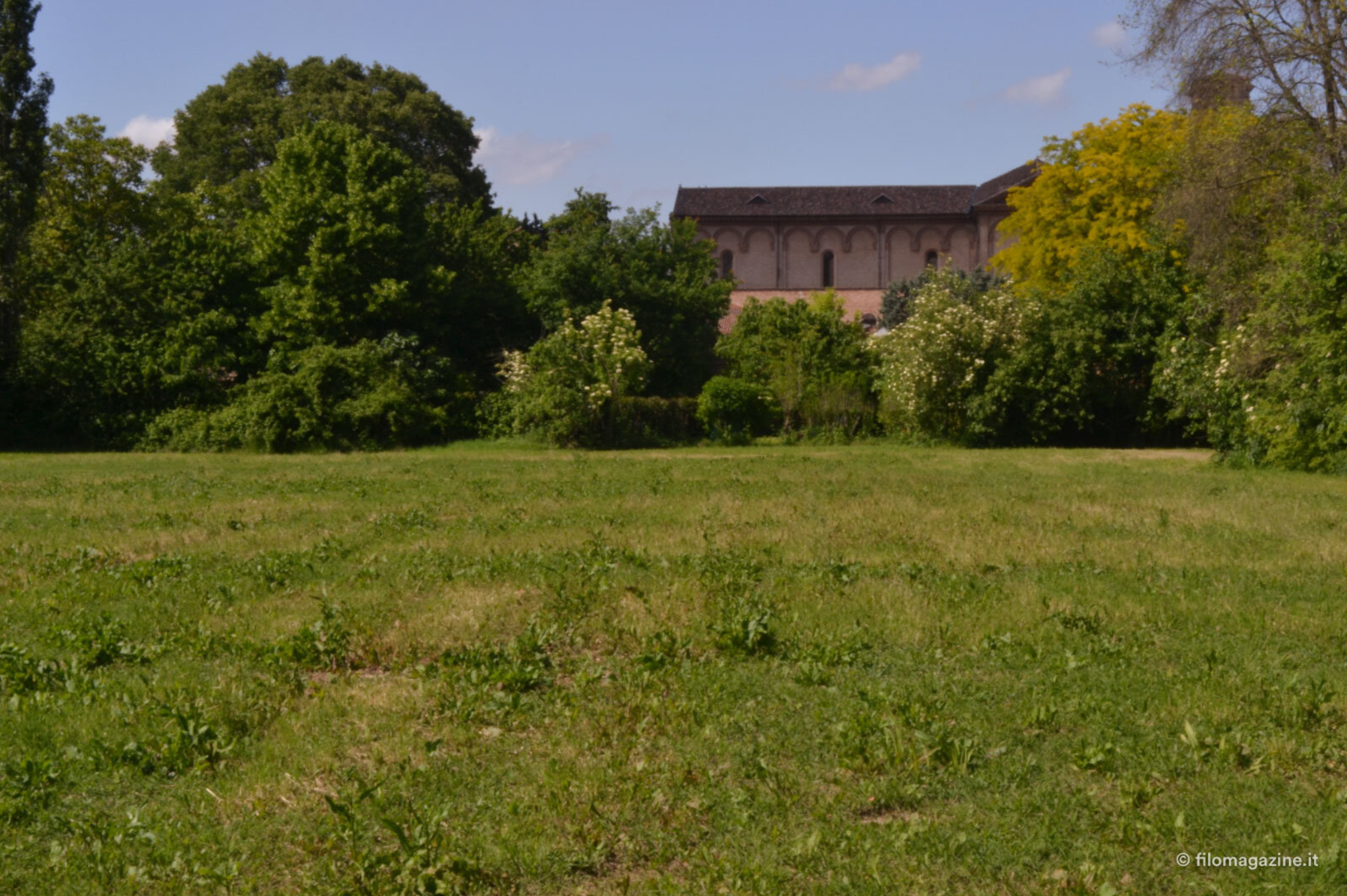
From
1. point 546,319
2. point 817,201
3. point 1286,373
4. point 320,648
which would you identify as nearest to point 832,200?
point 817,201

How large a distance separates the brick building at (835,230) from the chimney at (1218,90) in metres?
44.2

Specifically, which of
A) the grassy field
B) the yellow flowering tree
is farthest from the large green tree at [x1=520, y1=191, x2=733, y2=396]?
the grassy field

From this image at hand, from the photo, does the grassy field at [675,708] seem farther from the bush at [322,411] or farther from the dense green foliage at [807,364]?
the dense green foliage at [807,364]

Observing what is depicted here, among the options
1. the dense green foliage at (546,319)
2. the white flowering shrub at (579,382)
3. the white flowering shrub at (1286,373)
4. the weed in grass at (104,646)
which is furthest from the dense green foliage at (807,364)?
the weed in grass at (104,646)

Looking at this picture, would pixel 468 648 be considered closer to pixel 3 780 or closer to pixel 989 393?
pixel 3 780

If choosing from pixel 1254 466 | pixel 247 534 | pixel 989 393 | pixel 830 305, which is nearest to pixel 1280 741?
pixel 247 534

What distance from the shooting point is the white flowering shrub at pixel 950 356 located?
29.0 meters

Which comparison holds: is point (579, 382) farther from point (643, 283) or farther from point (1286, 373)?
point (1286, 373)

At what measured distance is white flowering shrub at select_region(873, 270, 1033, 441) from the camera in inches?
1140

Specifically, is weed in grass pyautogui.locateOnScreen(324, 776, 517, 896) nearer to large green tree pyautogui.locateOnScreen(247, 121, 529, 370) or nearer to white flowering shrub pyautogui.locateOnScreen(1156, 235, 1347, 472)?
white flowering shrub pyautogui.locateOnScreen(1156, 235, 1347, 472)

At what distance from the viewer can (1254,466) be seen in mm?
20000

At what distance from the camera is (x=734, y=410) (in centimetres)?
3164

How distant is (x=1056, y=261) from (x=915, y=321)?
1242 centimetres

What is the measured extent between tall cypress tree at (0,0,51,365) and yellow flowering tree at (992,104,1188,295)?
30368 mm
